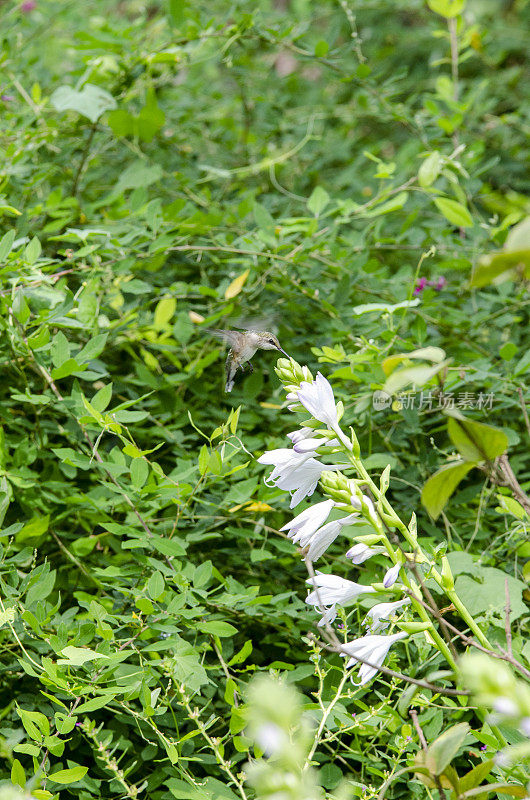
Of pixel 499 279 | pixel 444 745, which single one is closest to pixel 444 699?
pixel 444 745

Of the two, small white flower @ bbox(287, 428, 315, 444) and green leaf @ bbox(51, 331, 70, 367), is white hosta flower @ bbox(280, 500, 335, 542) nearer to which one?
small white flower @ bbox(287, 428, 315, 444)

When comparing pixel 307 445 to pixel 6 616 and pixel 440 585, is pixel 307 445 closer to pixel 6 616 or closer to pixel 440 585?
pixel 440 585

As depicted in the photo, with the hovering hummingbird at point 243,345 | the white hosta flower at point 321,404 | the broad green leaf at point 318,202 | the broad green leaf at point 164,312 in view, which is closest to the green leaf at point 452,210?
the broad green leaf at point 318,202

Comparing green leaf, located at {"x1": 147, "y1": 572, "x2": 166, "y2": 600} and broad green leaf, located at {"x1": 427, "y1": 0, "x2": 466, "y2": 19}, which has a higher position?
broad green leaf, located at {"x1": 427, "y1": 0, "x2": 466, "y2": 19}

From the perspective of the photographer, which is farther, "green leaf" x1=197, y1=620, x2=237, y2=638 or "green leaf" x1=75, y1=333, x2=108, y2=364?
"green leaf" x1=75, y1=333, x2=108, y2=364

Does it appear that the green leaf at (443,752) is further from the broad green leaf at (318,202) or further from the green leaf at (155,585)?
the broad green leaf at (318,202)

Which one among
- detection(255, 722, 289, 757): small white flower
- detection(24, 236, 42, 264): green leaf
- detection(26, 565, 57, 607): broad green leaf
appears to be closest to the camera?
detection(255, 722, 289, 757): small white flower

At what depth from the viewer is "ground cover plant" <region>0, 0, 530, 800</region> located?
2.52 feet

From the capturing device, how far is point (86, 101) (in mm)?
1653

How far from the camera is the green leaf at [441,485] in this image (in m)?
0.67

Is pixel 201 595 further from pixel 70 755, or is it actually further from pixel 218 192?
pixel 218 192

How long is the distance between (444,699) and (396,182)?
1.20 metres

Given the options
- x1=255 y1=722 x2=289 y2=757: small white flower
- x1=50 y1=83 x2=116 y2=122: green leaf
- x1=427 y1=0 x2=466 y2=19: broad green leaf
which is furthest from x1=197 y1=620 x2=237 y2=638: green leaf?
x1=427 y1=0 x2=466 y2=19: broad green leaf

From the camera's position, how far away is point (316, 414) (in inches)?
30.1
